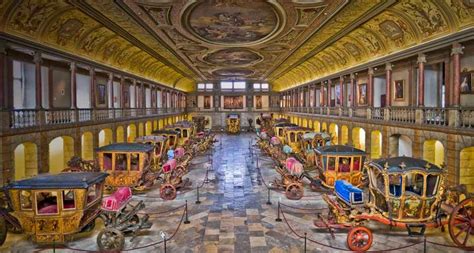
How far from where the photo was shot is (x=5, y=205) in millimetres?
9867

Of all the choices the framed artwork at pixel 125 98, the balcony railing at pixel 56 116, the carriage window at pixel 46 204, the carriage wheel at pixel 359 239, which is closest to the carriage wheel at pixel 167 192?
the carriage window at pixel 46 204

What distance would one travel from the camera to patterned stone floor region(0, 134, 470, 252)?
28.1ft

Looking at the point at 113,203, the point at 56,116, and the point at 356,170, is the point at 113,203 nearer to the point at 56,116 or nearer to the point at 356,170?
the point at 56,116

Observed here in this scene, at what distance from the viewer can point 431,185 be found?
8953 millimetres

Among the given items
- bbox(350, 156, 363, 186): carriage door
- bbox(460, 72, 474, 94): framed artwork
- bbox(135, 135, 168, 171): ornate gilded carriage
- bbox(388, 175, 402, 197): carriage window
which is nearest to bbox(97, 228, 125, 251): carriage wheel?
bbox(388, 175, 402, 197): carriage window

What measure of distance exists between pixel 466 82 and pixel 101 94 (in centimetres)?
2153

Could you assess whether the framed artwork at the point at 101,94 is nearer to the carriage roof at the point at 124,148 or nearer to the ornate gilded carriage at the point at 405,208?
the carriage roof at the point at 124,148

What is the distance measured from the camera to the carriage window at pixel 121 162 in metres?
13.8

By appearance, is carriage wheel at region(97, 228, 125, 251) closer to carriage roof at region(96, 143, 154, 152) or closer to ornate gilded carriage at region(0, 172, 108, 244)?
ornate gilded carriage at region(0, 172, 108, 244)

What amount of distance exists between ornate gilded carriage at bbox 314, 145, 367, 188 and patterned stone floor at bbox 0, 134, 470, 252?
1.03m

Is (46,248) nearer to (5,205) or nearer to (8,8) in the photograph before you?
(5,205)

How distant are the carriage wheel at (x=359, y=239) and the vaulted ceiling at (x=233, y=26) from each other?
336 inches

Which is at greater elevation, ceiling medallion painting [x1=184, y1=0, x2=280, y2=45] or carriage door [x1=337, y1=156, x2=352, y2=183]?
ceiling medallion painting [x1=184, y1=0, x2=280, y2=45]

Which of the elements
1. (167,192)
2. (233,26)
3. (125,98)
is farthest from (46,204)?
(125,98)
